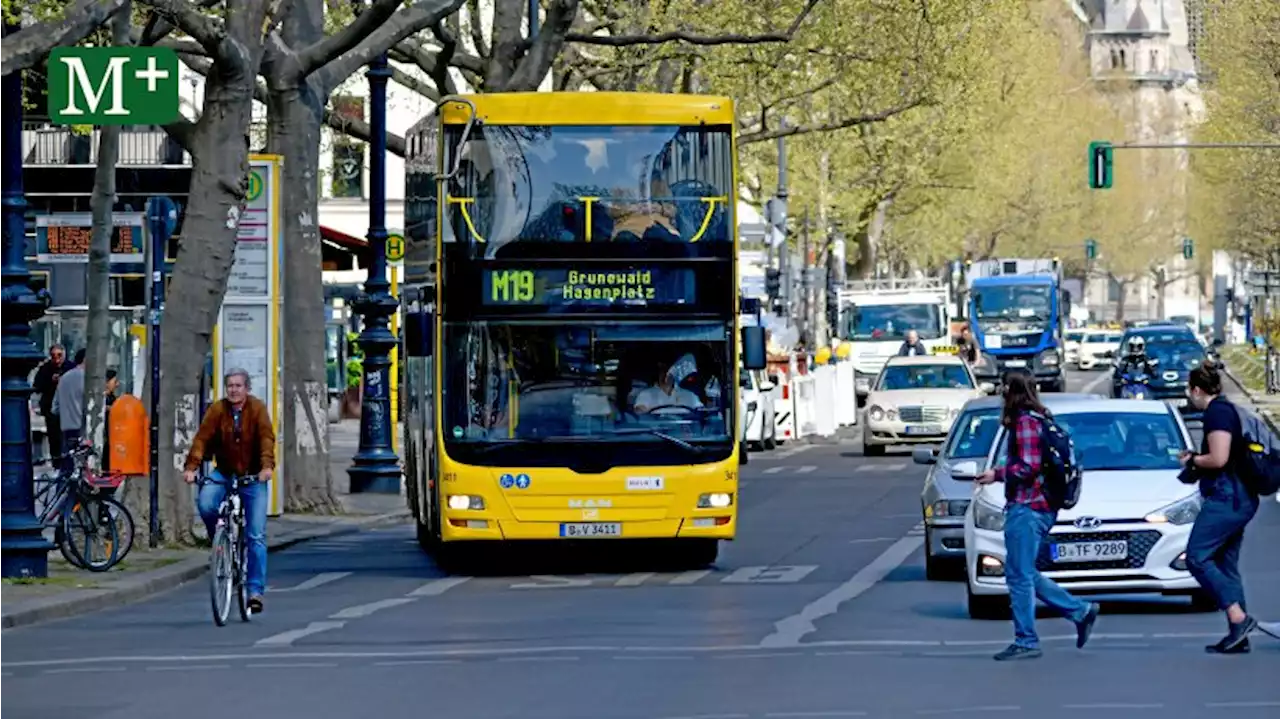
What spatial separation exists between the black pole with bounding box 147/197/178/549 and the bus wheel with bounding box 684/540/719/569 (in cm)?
452

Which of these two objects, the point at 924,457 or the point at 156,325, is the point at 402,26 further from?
the point at 924,457

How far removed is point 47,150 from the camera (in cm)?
6100

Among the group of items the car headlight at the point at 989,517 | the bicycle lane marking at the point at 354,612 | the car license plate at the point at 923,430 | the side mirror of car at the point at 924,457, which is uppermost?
the side mirror of car at the point at 924,457

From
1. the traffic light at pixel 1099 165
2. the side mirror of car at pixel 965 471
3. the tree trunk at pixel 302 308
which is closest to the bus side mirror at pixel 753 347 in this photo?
the side mirror of car at pixel 965 471

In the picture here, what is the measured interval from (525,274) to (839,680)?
894 cm

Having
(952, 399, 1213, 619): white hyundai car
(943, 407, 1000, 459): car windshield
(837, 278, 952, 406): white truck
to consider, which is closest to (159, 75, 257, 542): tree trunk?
(943, 407, 1000, 459): car windshield

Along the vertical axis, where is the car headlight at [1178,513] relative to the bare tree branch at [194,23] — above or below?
below

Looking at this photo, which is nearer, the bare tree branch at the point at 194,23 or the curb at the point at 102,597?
the curb at the point at 102,597

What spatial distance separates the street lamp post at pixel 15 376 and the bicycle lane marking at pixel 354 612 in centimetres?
277

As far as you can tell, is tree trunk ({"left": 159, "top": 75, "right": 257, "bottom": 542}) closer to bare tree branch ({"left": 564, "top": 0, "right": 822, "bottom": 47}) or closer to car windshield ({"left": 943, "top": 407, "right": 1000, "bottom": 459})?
car windshield ({"left": 943, "top": 407, "right": 1000, "bottom": 459})

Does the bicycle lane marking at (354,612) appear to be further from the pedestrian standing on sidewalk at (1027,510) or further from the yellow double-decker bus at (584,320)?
the pedestrian standing on sidewalk at (1027,510)

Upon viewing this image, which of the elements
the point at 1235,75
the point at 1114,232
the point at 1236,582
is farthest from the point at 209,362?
the point at 1114,232

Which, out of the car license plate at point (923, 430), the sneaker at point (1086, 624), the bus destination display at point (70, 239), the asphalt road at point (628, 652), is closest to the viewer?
the asphalt road at point (628, 652)

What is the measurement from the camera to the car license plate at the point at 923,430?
151 ft
